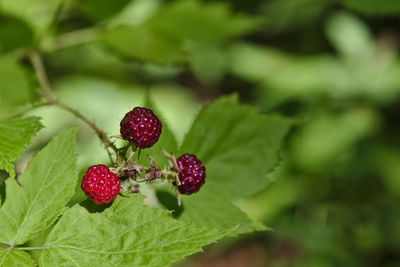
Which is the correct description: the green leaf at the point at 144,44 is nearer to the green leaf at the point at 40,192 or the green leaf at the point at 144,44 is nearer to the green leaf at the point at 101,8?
the green leaf at the point at 101,8

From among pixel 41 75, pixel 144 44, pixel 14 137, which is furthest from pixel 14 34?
pixel 14 137

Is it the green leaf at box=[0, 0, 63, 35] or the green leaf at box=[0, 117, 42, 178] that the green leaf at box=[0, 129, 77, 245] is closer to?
the green leaf at box=[0, 117, 42, 178]

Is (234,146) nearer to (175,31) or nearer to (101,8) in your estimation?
(175,31)

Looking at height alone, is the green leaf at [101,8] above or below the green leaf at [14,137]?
above

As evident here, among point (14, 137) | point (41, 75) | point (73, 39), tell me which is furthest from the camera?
point (73, 39)

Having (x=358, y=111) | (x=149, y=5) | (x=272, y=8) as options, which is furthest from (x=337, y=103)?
(x=149, y=5)

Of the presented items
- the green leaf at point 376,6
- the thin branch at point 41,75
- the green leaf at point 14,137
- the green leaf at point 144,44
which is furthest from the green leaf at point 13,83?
the green leaf at point 376,6
